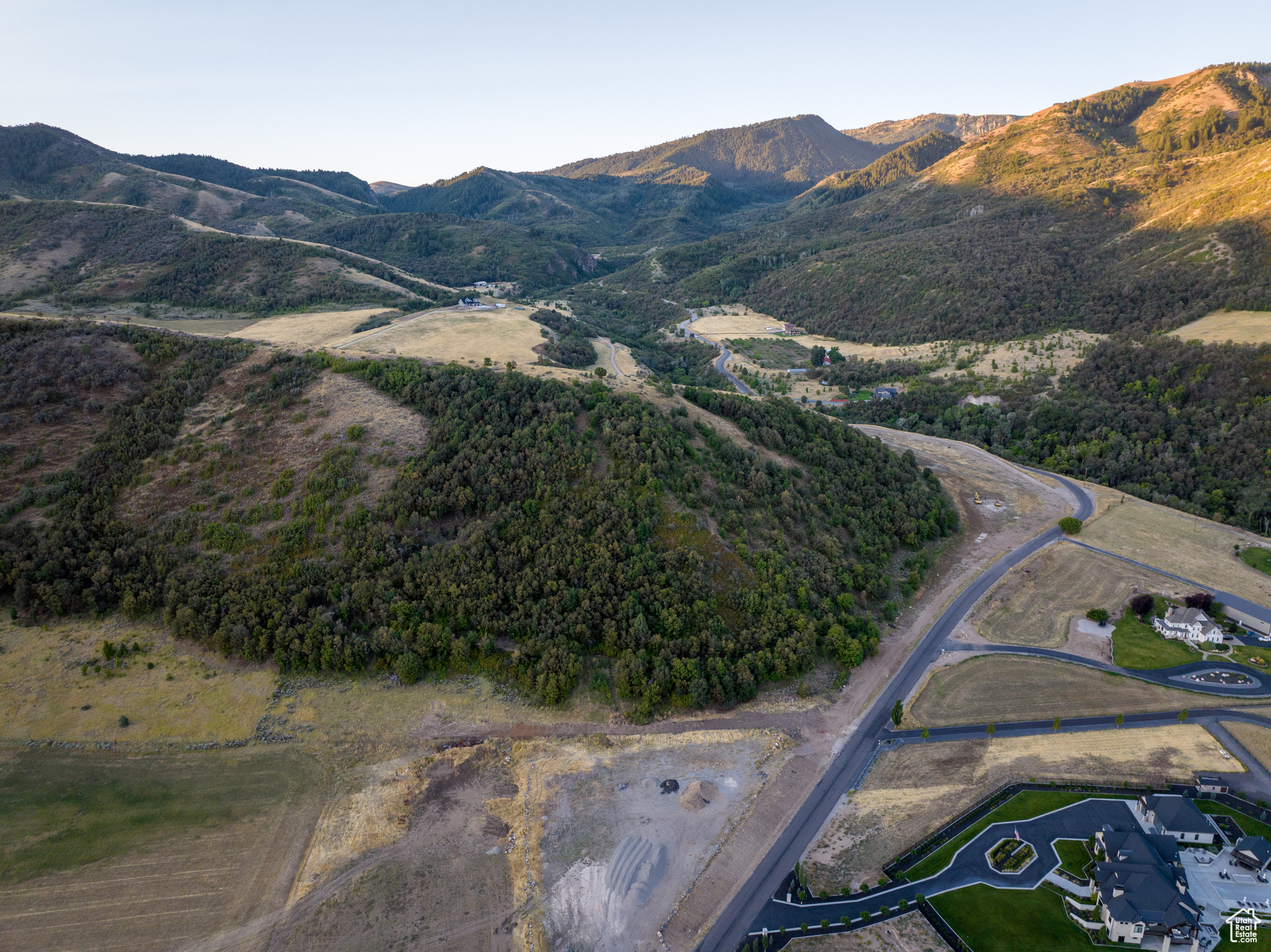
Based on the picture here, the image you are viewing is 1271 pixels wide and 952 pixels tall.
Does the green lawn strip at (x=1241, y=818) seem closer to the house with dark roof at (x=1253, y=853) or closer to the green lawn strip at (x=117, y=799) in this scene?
the house with dark roof at (x=1253, y=853)

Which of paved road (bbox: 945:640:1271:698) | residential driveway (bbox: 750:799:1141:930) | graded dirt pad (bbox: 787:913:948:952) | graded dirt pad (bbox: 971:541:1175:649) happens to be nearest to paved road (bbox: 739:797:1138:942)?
residential driveway (bbox: 750:799:1141:930)

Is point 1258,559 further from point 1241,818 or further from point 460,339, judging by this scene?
point 460,339

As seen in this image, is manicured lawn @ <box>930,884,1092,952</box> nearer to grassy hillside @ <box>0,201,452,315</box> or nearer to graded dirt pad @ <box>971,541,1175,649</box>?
graded dirt pad @ <box>971,541,1175,649</box>

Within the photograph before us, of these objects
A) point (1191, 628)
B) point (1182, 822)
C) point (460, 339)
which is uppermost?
point (460, 339)

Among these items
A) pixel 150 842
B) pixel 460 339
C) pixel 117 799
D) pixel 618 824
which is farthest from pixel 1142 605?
pixel 460 339

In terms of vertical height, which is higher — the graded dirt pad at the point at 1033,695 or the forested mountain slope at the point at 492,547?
the forested mountain slope at the point at 492,547

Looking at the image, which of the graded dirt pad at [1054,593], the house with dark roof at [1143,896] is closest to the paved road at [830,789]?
the graded dirt pad at [1054,593]
